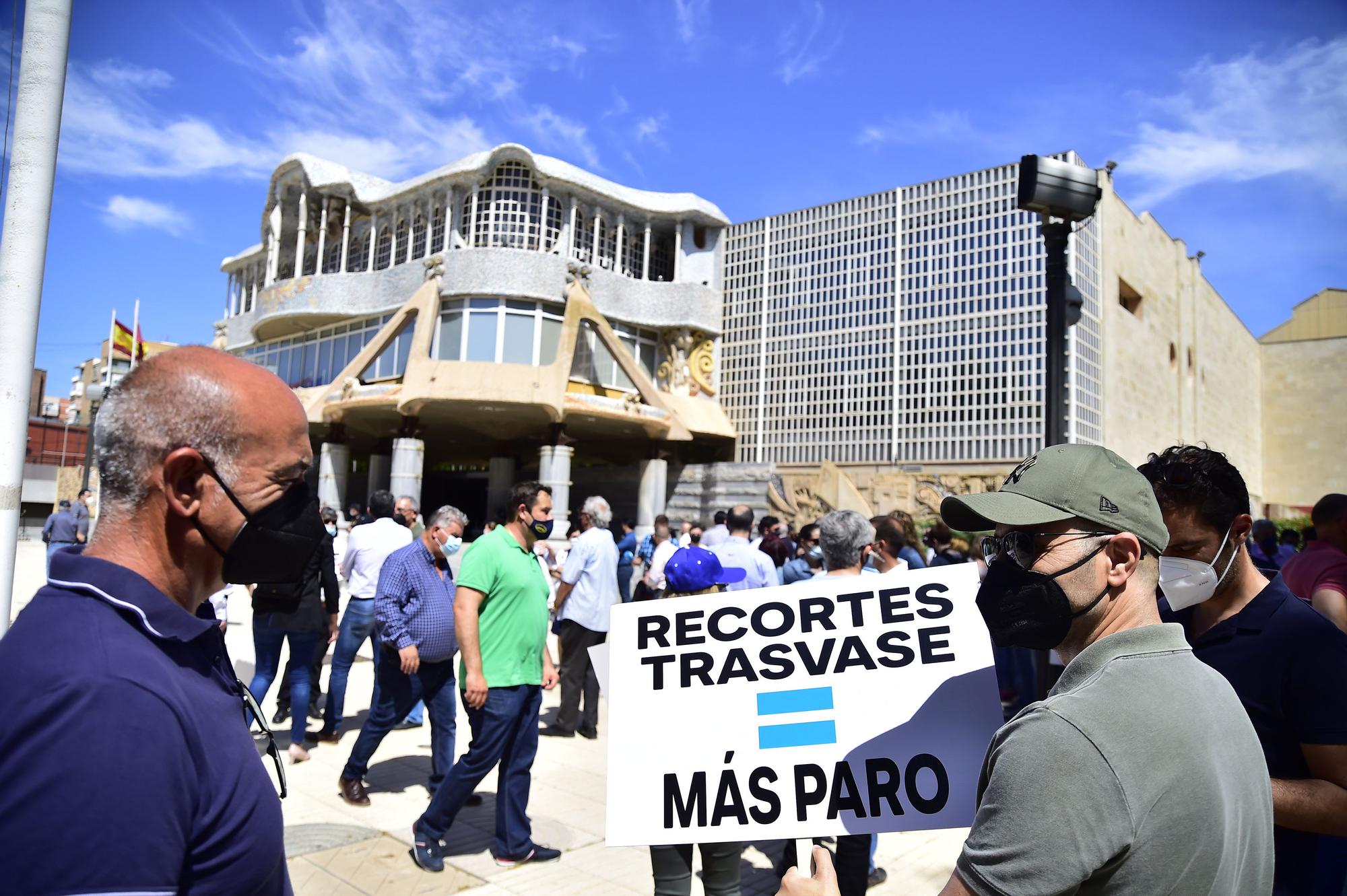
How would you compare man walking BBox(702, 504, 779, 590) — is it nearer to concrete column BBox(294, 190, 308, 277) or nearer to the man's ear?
the man's ear

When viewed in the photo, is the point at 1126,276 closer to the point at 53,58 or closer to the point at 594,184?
the point at 594,184

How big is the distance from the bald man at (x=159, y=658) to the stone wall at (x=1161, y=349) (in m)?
24.9

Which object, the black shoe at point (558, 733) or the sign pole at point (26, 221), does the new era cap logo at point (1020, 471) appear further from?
the black shoe at point (558, 733)

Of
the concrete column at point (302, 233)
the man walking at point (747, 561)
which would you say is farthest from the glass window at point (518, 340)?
the man walking at point (747, 561)

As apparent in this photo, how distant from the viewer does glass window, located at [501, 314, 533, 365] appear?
83.8 ft

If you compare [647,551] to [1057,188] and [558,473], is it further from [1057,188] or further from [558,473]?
[558,473]

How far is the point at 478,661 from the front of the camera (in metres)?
4.64

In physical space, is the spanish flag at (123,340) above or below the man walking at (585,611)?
above

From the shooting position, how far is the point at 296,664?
6535mm

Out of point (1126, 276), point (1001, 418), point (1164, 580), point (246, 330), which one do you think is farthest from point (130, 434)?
point (246, 330)

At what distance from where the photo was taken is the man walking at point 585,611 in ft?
24.2

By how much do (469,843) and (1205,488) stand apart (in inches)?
170

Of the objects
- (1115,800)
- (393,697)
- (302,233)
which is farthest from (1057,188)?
(302,233)

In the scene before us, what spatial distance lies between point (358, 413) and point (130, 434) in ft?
86.8
